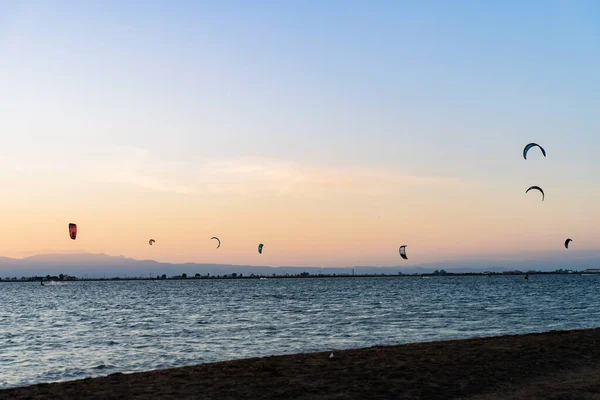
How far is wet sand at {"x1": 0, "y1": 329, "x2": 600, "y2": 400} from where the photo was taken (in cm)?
1245

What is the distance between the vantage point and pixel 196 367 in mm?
16250

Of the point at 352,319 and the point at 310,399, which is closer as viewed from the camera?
the point at 310,399

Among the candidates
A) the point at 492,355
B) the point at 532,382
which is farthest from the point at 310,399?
the point at 492,355

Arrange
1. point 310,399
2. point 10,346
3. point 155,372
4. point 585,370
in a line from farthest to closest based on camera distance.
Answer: point 10,346 < point 155,372 < point 585,370 < point 310,399

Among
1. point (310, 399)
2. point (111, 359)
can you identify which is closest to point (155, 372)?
point (310, 399)

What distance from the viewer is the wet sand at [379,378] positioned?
1245cm

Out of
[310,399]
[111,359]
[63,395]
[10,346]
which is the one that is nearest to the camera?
[310,399]

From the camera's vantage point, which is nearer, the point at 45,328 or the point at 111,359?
the point at 111,359

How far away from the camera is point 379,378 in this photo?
544 inches

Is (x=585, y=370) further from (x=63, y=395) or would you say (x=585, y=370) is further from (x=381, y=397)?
(x=63, y=395)

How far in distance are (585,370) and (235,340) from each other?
1748 cm

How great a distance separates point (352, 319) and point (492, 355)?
77.7 ft

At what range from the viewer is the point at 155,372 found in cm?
1564

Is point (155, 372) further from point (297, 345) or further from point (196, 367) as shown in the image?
point (297, 345)
